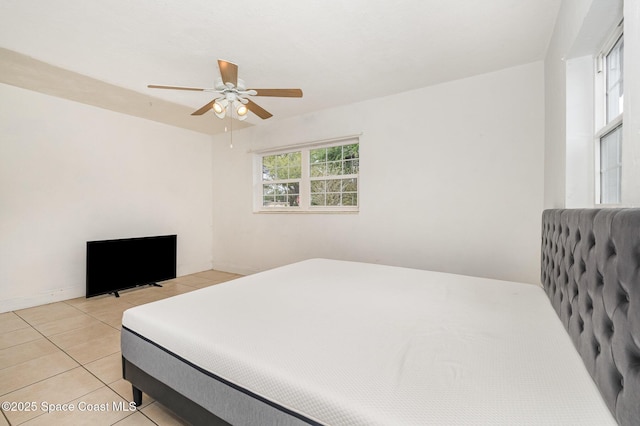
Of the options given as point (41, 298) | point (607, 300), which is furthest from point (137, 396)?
point (41, 298)

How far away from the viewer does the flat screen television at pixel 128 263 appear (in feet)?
11.9

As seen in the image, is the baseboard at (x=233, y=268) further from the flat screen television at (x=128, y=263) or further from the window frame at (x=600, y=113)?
the window frame at (x=600, y=113)

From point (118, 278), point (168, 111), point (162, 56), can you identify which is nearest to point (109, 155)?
point (168, 111)

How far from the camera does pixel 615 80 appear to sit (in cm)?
156

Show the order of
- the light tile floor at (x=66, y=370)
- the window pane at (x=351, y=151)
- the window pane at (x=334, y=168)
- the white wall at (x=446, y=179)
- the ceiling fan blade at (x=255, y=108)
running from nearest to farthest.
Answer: the light tile floor at (x=66, y=370) < the ceiling fan blade at (x=255, y=108) < the white wall at (x=446, y=179) < the window pane at (x=351, y=151) < the window pane at (x=334, y=168)

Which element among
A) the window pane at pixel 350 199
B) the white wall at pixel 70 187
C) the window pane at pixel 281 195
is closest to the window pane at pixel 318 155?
the window pane at pixel 281 195

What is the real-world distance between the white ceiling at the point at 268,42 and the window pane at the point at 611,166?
111 centimetres

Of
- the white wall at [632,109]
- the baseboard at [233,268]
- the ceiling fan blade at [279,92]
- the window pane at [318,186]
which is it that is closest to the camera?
the white wall at [632,109]

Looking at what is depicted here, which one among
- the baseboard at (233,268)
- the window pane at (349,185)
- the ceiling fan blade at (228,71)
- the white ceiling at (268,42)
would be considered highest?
the white ceiling at (268,42)

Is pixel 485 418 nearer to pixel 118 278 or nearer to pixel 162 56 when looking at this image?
pixel 162 56

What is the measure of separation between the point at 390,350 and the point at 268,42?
248 centimetres

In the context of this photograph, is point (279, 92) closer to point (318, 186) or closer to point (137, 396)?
point (318, 186)

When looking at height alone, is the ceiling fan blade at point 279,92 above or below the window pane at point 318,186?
above

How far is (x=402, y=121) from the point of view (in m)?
3.44
